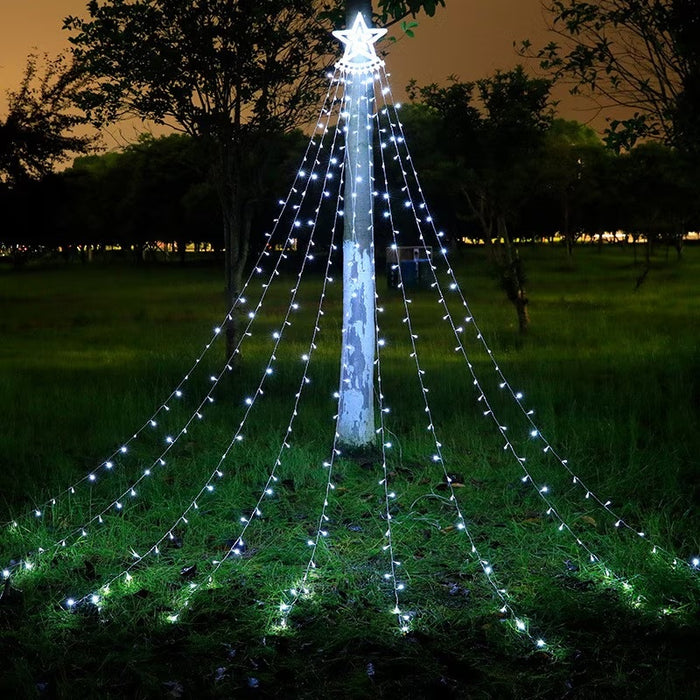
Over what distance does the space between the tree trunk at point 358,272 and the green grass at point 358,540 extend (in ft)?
1.66

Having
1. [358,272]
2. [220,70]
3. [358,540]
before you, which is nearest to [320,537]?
[358,540]

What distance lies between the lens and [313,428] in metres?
9.04

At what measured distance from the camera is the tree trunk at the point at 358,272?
8125 mm

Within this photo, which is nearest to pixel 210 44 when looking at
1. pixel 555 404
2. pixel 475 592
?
pixel 555 404

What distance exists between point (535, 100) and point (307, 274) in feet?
77.3

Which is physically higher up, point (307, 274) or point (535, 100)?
point (535, 100)

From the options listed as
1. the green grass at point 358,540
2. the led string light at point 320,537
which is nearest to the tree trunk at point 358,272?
the led string light at point 320,537

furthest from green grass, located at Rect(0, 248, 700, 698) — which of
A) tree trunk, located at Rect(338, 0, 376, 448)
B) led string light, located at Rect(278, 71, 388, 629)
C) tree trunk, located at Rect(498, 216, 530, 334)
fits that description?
tree trunk, located at Rect(498, 216, 530, 334)

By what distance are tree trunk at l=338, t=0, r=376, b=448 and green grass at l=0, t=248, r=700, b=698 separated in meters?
0.51

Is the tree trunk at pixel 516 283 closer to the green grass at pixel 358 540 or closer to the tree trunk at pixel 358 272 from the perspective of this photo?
the green grass at pixel 358 540

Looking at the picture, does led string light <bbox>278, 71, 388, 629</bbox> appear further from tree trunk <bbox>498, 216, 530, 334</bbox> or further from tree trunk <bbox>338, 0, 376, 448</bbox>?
tree trunk <bbox>498, 216, 530, 334</bbox>

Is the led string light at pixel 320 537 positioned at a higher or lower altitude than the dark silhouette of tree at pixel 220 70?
lower

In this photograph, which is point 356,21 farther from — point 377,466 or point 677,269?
point 677,269

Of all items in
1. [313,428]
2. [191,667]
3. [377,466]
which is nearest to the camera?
[191,667]
